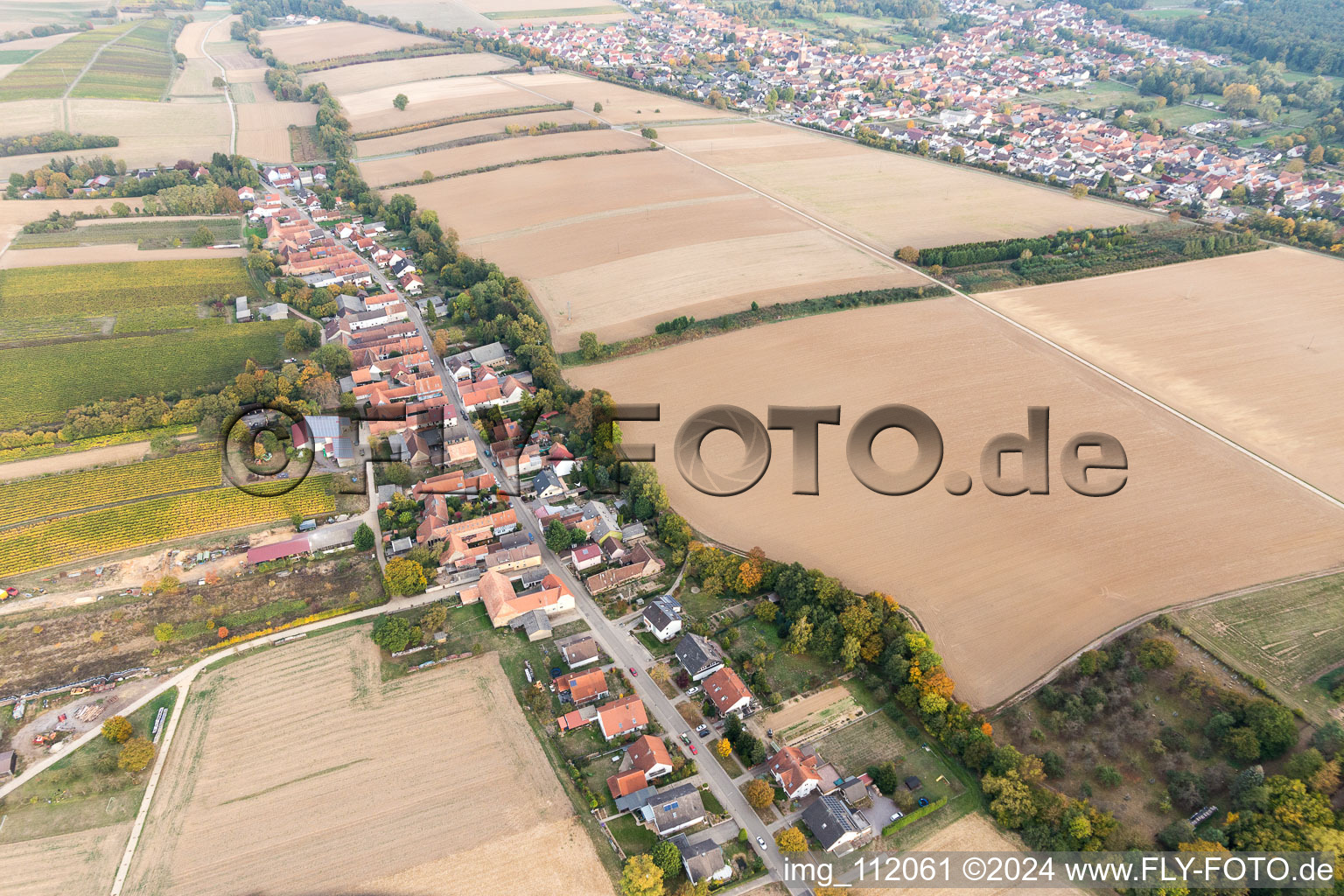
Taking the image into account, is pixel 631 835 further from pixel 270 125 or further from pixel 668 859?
pixel 270 125

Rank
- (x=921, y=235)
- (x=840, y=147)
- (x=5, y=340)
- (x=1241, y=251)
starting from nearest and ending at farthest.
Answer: (x=5, y=340)
(x=1241, y=251)
(x=921, y=235)
(x=840, y=147)

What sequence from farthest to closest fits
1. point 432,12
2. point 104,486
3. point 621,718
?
point 432,12, point 104,486, point 621,718

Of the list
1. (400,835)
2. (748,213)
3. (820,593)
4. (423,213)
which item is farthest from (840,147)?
(400,835)

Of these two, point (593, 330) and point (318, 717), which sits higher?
point (593, 330)

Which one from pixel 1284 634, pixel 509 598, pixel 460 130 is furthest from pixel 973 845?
pixel 460 130

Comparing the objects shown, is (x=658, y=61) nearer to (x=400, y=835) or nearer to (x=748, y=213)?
(x=748, y=213)

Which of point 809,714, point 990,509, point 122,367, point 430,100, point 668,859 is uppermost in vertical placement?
point 430,100
